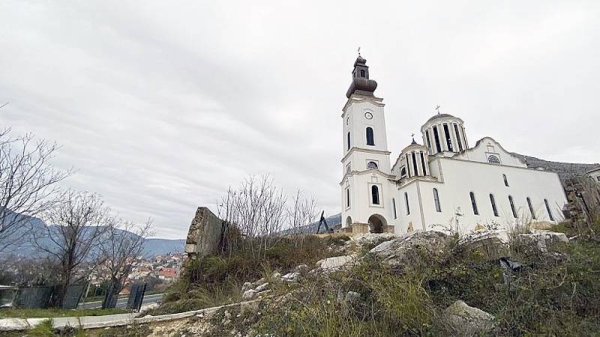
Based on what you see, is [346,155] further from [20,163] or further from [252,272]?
[20,163]

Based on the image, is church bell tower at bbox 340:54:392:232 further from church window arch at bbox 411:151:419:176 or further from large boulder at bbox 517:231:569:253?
large boulder at bbox 517:231:569:253

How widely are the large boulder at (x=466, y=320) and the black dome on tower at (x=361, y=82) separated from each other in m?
28.3

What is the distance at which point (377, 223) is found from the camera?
24812 millimetres

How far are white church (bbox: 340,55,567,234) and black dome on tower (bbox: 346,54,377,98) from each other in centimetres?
118

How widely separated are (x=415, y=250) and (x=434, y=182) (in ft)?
63.4

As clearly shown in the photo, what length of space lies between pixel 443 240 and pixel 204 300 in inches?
178

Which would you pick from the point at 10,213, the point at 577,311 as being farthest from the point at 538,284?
the point at 10,213

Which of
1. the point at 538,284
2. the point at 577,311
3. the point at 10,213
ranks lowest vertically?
the point at 577,311

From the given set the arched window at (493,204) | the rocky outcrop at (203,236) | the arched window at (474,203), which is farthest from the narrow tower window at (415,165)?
the rocky outcrop at (203,236)

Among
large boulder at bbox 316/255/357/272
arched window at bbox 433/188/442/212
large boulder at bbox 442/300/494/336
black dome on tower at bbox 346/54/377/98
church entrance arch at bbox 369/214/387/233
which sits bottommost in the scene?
large boulder at bbox 442/300/494/336

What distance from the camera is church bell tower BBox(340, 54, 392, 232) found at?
75.6 ft

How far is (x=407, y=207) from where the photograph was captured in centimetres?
2161

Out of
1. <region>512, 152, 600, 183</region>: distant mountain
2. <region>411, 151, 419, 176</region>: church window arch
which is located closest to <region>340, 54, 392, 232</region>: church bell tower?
<region>411, 151, 419, 176</region>: church window arch

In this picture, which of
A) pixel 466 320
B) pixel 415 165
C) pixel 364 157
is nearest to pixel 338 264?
pixel 466 320
